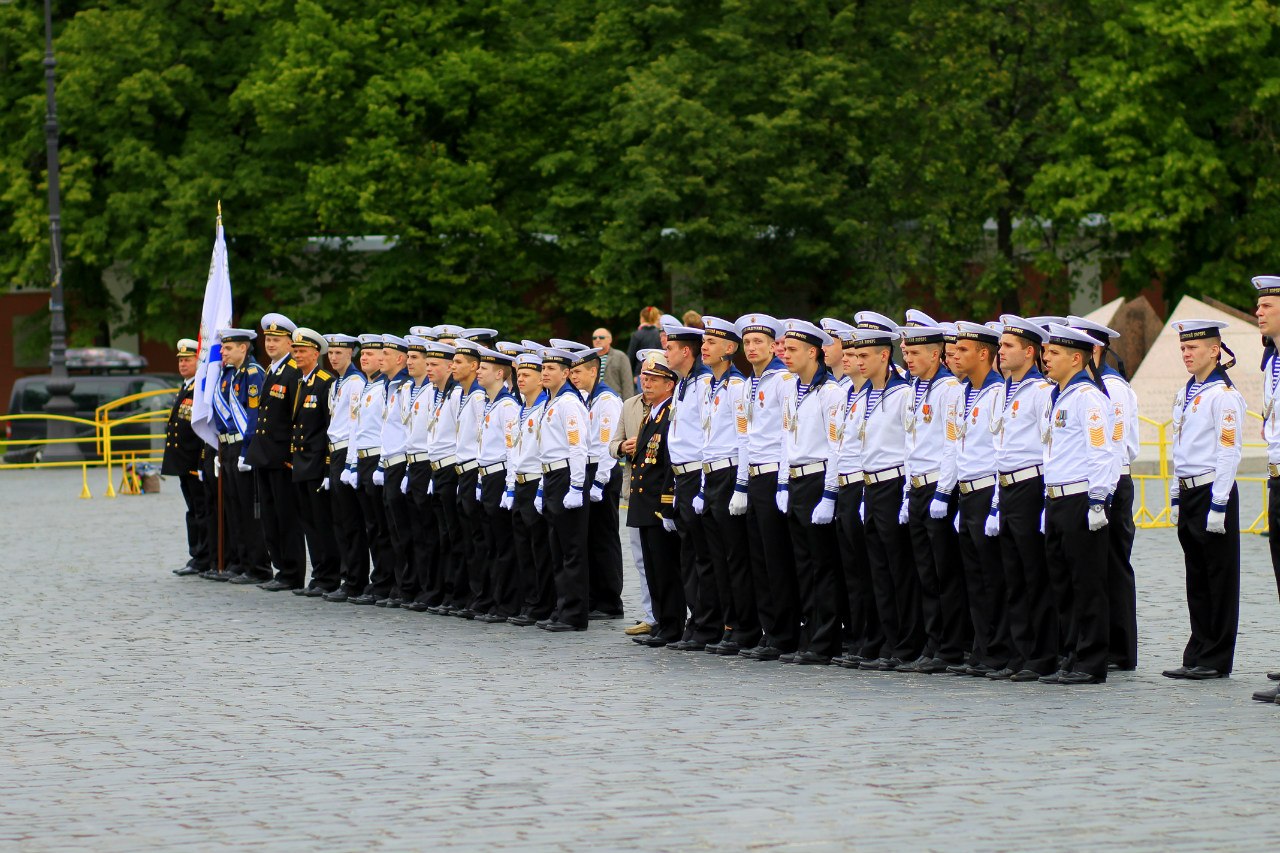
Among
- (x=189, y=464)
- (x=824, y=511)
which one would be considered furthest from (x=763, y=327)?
(x=189, y=464)

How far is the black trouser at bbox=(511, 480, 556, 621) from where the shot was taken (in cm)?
1435

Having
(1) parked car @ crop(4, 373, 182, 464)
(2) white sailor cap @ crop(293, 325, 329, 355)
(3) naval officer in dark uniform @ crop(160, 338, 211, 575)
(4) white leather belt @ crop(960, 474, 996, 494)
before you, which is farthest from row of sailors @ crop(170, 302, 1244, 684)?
(1) parked car @ crop(4, 373, 182, 464)

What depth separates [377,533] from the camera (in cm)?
1614

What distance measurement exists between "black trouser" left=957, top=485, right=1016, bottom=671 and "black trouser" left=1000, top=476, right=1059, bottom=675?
12 cm

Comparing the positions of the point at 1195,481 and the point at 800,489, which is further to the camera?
the point at 800,489

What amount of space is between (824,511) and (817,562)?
388 millimetres

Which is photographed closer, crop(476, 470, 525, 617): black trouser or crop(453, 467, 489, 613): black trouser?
crop(476, 470, 525, 617): black trouser

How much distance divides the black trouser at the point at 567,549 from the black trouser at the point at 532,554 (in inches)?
6.3

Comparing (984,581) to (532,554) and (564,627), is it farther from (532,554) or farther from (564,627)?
(532,554)

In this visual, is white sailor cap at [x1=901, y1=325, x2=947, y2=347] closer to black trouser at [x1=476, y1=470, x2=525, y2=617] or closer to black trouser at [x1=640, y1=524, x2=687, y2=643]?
black trouser at [x1=640, y1=524, x2=687, y2=643]

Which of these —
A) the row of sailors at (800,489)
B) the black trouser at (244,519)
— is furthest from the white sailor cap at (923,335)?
the black trouser at (244,519)

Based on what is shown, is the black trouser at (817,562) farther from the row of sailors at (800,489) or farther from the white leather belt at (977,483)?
the white leather belt at (977,483)

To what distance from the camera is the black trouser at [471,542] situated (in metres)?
15.0

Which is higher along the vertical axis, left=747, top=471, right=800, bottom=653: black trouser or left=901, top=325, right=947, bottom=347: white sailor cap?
left=901, top=325, right=947, bottom=347: white sailor cap
